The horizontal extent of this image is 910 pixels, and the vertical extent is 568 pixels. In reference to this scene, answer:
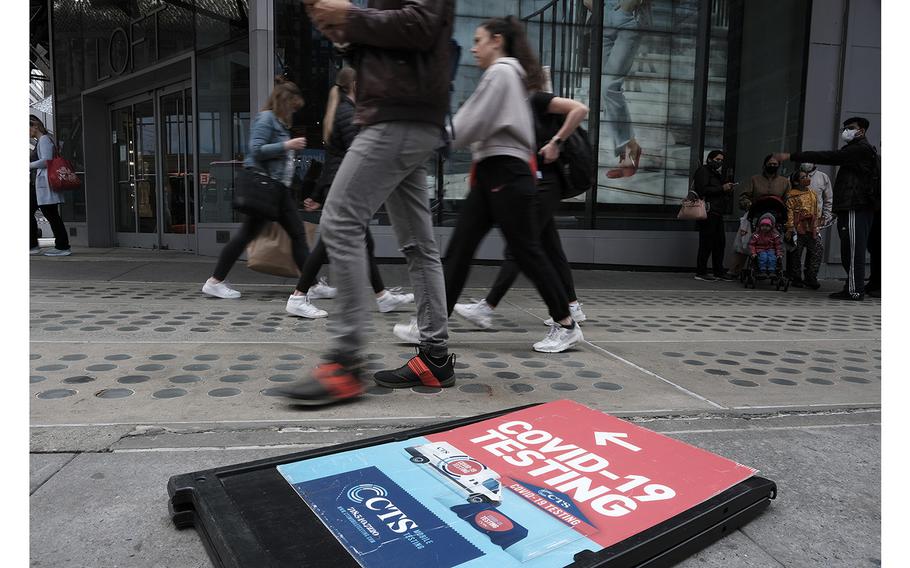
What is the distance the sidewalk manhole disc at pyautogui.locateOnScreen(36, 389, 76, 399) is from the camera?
8.35ft

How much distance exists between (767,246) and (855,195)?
1119 millimetres

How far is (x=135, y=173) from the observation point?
1049 centimetres

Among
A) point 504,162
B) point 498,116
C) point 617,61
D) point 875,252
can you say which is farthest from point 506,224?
point 617,61

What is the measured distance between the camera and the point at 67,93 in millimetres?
10906

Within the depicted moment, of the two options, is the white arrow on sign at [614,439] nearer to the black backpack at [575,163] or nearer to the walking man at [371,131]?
the walking man at [371,131]

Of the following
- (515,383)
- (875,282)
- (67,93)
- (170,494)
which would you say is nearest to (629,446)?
(515,383)

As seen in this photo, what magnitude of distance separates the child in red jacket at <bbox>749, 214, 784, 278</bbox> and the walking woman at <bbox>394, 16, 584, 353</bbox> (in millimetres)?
5027

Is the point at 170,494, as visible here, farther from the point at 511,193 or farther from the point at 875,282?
the point at 875,282

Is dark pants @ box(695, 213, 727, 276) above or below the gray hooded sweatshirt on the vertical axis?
below

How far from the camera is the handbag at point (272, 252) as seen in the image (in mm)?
5086

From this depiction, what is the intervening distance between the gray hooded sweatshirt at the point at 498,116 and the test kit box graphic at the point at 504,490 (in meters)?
1.55

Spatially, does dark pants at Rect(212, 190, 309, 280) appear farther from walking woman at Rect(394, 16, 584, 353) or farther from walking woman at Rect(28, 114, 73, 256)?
walking woman at Rect(28, 114, 73, 256)

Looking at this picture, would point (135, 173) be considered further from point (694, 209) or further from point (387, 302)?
point (694, 209)

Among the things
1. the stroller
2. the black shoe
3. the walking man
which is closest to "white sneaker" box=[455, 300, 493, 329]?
the walking man
